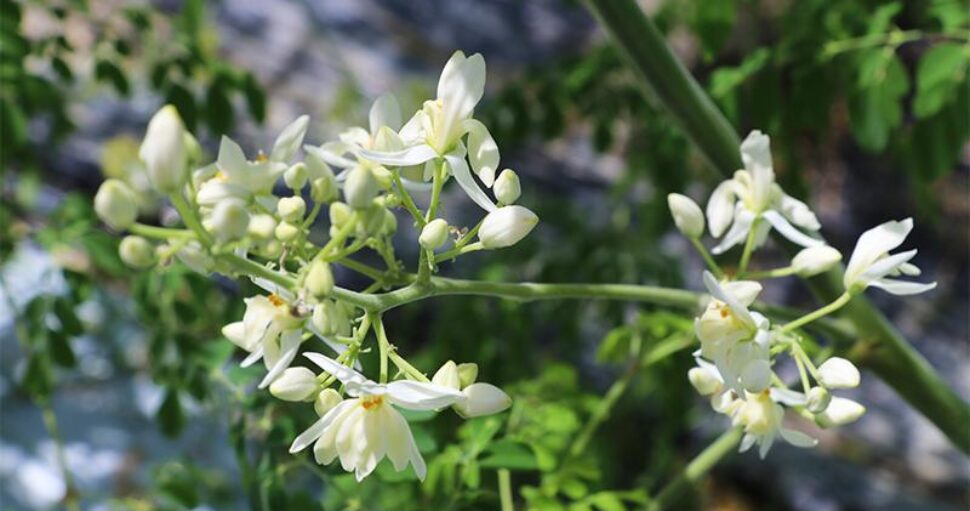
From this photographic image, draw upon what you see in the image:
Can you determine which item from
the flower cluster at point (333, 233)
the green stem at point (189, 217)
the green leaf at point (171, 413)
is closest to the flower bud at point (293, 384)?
the flower cluster at point (333, 233)

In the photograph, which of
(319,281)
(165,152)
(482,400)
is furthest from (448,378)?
(165,152)

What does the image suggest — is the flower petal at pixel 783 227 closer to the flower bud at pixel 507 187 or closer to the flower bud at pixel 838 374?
the flower bud at pixel 838 374

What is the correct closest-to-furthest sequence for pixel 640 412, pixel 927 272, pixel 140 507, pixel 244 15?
pixel 140 507, pixel 640 412, pixel 927 272, pixel 244 15

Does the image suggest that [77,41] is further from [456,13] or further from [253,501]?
[253,501]

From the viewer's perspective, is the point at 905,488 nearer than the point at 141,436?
No

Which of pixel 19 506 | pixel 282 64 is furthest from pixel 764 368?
pixel 282 64

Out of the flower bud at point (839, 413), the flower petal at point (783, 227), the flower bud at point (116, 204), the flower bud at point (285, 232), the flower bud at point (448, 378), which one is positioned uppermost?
the flower bud at point (116, 204)

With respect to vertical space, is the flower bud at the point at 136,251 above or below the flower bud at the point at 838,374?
above
